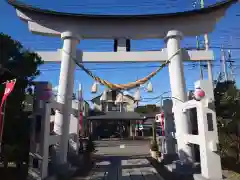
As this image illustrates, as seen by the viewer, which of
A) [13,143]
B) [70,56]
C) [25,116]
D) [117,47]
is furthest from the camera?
[117,47]

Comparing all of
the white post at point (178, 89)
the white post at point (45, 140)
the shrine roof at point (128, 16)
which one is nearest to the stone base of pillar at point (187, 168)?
the white post at point (178, 89)

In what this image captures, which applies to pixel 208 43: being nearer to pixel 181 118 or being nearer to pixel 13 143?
pixel 181 118

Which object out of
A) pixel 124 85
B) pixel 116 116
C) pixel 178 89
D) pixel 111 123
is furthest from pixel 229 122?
pixel 111 123

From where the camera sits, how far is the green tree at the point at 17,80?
19.3 feet

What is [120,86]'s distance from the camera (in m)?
8.51

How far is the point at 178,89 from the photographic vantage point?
8.57 meters

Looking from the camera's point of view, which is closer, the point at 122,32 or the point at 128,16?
the point at 128,16

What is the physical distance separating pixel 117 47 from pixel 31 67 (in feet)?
13.3

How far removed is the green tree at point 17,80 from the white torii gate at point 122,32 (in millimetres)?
1846

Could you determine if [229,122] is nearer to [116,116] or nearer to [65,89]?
[65,89]

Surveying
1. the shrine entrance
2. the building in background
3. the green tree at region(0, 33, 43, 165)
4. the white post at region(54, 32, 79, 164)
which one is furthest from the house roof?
the green tree at region(0, 33, 43, 165)

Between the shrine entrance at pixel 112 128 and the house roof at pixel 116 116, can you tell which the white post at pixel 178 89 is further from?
the shrine entrance at pixel 112 128

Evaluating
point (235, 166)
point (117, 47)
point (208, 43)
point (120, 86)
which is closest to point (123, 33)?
point (117, 47)

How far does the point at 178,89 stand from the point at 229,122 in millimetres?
2233
